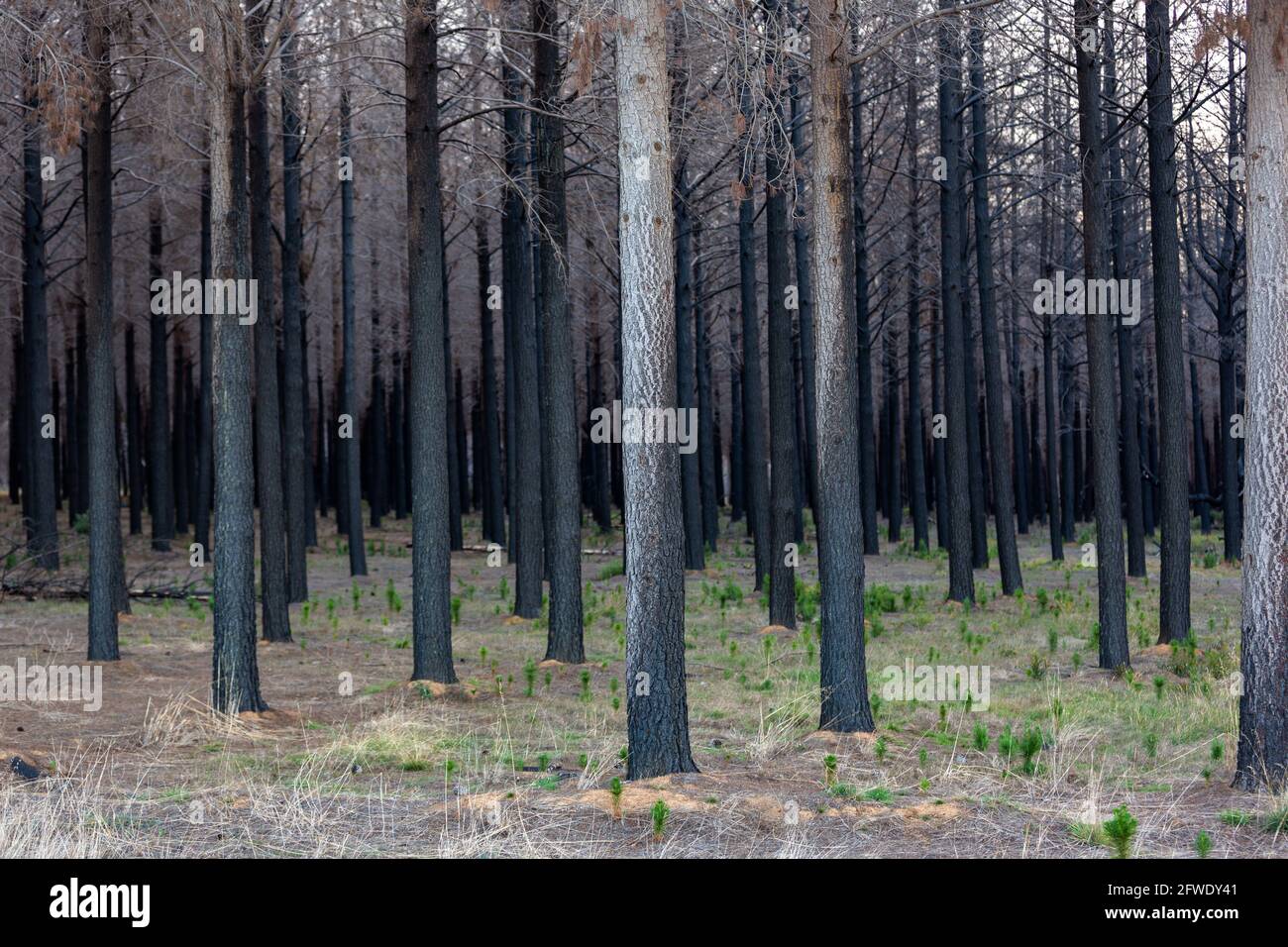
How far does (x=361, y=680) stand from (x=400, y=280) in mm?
23279

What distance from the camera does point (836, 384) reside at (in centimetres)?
1024

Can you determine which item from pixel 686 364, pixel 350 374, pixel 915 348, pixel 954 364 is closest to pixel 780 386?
pixel 954 364

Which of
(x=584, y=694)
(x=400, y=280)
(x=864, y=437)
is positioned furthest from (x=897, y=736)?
(x=400, y=280)

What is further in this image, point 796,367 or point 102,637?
point 796,367

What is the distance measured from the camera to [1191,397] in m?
39.1

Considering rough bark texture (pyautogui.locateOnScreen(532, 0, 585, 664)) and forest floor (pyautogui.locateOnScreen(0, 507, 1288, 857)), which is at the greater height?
rough bark texture (pyautogui.locateOnScreen(532, 0, 585, 664))

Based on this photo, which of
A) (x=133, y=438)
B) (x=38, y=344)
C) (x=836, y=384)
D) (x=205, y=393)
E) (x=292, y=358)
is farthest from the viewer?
(x=133, y=438)

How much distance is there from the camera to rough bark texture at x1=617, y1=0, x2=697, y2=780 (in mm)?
8531

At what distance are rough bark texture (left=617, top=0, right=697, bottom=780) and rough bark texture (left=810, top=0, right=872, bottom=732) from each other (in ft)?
6.70

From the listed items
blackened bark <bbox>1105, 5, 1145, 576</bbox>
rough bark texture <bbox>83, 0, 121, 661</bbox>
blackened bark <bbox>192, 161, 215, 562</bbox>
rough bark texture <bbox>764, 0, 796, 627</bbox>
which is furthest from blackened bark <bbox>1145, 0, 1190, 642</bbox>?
blackened bark <bbox>192, 161, 215, 562</bbox>

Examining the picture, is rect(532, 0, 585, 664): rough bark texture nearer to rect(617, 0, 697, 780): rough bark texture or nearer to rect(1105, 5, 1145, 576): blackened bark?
rect(617, 0, 697, 780): rough bark texture

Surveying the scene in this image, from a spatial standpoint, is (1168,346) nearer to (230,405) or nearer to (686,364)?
(230,405)

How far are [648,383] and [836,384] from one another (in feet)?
7.50
